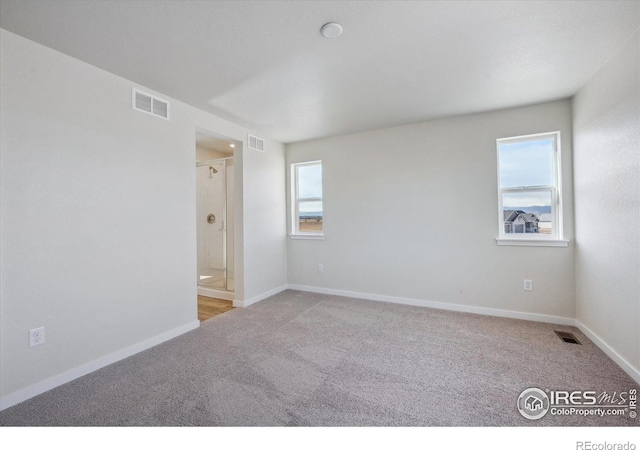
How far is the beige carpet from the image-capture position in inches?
67.3

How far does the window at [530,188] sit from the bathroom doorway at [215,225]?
3795mm

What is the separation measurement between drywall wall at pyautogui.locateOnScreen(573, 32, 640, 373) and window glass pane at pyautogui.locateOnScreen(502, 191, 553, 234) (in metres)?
0.30

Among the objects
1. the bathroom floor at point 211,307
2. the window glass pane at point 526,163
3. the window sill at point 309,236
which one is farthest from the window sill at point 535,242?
the bathroom floor at point 211,307

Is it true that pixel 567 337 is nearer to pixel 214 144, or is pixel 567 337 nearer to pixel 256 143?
pixel 256 143

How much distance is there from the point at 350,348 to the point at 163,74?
3015 millimetres

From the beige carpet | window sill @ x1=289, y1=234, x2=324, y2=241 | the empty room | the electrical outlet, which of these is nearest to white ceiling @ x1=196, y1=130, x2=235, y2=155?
the empty room

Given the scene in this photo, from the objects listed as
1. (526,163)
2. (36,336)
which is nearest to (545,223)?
(526,163)

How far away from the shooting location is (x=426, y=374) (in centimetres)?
218

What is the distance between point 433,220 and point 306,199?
2073 millimetres

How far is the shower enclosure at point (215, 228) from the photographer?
14.7 feet

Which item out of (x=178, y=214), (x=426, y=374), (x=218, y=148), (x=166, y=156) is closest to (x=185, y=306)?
(x=178, y=214)

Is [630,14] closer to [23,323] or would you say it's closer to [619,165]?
[619,165]

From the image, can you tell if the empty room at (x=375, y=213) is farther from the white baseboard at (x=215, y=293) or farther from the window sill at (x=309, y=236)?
the window sill at (x=309, y=236)

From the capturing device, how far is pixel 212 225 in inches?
186
